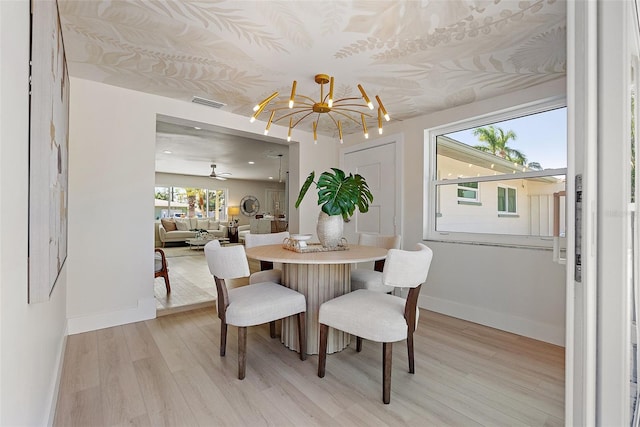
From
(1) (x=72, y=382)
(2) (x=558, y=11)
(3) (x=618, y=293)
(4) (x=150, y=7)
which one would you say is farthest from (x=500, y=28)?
(1) (x=72, y=382)

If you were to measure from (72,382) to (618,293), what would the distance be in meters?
2.54

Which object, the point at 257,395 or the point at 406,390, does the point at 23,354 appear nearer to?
the point at 257,395

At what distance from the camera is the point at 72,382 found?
169 centimetres

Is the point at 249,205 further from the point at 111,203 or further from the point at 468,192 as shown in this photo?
the point at 468,192

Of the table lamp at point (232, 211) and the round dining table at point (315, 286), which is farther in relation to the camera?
the table lamp at point (232, 211)

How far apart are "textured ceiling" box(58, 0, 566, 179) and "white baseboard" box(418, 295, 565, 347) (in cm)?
205

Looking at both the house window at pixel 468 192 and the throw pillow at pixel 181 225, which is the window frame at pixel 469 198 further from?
the throw pillow at pixel 181 225

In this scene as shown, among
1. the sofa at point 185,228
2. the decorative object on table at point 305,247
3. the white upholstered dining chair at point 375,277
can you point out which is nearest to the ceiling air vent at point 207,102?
the decorative object on table at point 305,247

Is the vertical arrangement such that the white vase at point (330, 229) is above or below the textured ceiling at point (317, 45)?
below

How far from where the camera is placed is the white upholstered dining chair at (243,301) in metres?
1.70

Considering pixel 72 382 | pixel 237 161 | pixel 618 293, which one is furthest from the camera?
pixel 237 161

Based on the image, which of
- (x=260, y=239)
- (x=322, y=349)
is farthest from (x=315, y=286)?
(x=260, y=239)

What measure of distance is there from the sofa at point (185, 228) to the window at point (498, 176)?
7.26 m

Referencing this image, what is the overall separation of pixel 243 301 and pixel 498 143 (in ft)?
9.02
